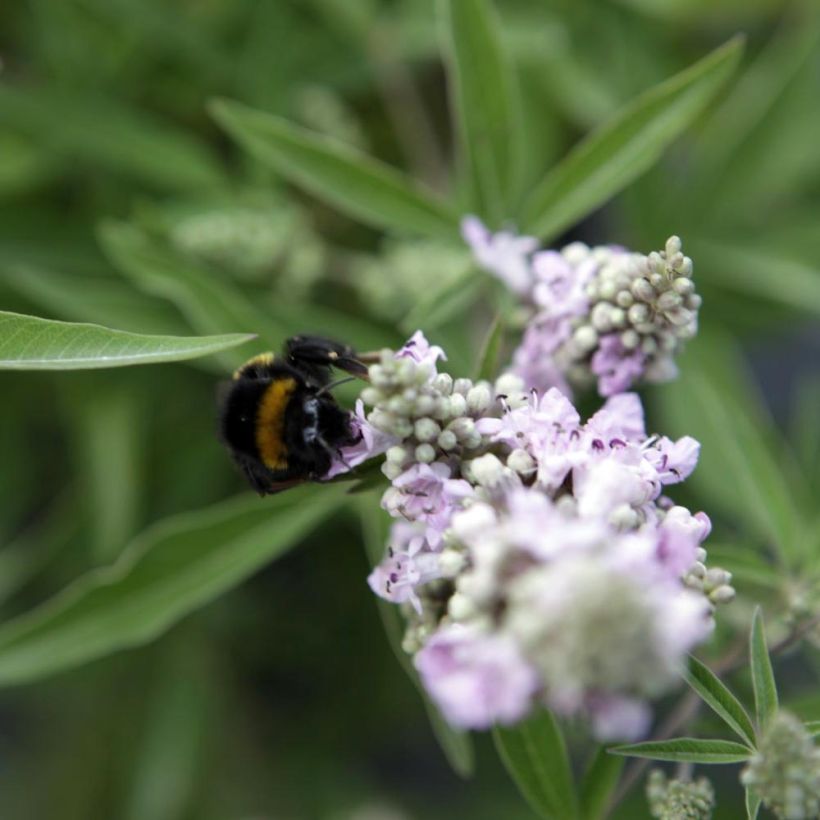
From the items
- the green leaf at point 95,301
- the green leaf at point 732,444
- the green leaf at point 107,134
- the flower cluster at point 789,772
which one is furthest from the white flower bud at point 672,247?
the green leaf at point 107,134

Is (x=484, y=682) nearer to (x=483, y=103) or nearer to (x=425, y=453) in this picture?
(x=425, y=453)

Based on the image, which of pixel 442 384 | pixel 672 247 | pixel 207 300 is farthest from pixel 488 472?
pixel 207 300

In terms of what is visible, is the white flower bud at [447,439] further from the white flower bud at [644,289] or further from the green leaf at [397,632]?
the green leaf at [397,632]

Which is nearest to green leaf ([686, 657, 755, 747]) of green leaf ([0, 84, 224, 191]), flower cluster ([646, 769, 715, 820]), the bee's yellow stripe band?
flower cluster ([646, 769, 715, 820])

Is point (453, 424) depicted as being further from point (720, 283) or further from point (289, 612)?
point (289, 612)

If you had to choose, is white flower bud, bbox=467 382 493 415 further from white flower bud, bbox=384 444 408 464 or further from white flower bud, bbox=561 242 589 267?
white flower bud, bbox=561 242 589 267

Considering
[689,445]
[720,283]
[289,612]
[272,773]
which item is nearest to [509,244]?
[689,445]
